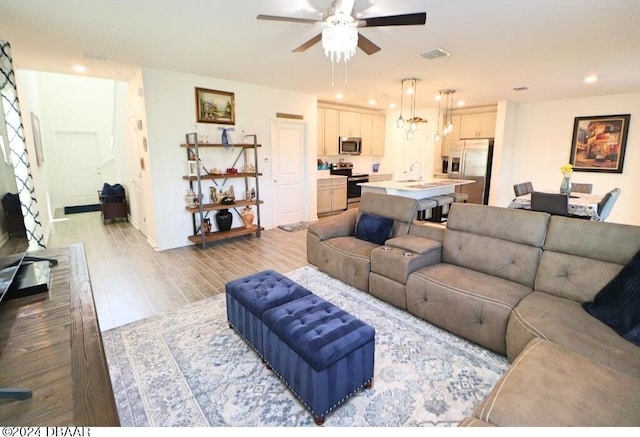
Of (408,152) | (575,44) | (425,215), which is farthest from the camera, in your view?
(408,152)

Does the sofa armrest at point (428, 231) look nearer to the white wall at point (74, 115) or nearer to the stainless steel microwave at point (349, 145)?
the stainless steel microwave at point (349, 145)

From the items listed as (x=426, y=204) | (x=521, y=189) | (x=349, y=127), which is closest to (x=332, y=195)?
(x=349, y=127)

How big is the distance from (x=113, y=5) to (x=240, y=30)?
3.33 feet

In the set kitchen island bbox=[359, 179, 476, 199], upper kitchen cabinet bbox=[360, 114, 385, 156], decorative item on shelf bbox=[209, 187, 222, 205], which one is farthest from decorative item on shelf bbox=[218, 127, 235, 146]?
upper kitchen cabinet bbox=[360, 114, 385, 156]

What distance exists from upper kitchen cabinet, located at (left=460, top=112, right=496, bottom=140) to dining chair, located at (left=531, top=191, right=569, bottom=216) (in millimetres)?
4252

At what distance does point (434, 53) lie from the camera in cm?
356

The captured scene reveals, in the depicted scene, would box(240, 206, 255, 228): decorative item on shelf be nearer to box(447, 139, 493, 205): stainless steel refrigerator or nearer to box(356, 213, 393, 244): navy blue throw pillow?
box(356, 213, 393, 244): navy blue throw pillow

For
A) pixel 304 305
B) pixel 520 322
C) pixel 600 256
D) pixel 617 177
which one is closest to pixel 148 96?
pixel 304 305

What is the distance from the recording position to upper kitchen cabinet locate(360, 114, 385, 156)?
8.23m

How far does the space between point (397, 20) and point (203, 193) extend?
393 cm

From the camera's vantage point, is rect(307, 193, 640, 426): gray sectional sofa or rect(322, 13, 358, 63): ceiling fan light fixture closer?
rect(307, 193, 640, 426): gray sectional sofa
